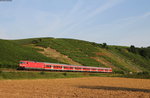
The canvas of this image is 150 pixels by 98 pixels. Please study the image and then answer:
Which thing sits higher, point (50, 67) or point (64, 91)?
point (50, 67)

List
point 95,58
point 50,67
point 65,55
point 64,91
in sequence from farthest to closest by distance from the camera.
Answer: point 95,58, point 65,55, point 50,67, point 64,91

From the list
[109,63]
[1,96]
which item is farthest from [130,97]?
[109,63]

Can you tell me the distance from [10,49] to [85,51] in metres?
44.2

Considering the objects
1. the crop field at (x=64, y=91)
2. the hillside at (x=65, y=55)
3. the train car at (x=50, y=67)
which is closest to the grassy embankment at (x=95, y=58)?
the hillside at (x=65, y=55)

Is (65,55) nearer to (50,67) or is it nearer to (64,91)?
(50,67)

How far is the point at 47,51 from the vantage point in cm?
8769

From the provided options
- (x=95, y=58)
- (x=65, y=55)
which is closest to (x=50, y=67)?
(x=65, y=55)

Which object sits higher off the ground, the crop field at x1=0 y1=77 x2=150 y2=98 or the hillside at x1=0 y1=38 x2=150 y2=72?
the hillside at x1=0 y1=38 x2=150 y2=72

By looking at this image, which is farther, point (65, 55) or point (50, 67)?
point (65, 55)

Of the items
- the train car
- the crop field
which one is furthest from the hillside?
the crop field

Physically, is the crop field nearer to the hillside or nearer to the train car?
the train car

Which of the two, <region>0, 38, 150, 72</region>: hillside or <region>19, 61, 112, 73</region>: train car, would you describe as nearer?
<region>19, 61, 112, 73</region>: train car

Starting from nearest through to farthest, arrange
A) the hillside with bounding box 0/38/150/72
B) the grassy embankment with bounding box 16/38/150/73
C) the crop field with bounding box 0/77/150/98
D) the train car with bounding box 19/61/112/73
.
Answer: the crop field with bounding box 0/77/150/98 < the train car with bounding box 19/61/112/73 < the hillside with bounding box 0/38/150/72 < the grassy embankment with bounding box 16/38/150/73

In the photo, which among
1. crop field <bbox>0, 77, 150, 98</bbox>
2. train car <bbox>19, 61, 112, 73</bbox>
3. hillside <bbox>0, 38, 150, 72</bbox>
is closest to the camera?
crop field <bbox>0, 77, 150, 98</bbox>
